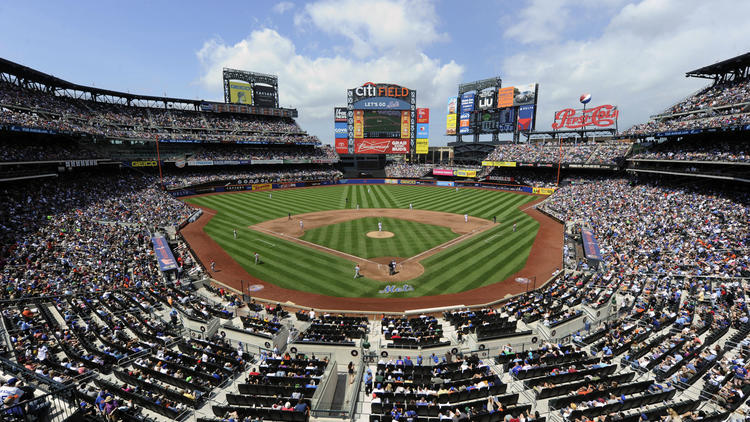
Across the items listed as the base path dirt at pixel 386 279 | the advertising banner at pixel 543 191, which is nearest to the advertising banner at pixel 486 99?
the advertising banner at pixel 543 191

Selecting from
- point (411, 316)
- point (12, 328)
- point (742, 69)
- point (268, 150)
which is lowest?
point (411, 316)

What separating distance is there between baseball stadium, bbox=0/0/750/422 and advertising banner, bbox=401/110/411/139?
32141 mm

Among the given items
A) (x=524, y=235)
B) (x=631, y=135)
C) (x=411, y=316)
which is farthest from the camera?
(x=631, y=135)

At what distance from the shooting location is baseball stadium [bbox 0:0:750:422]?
11.3 m

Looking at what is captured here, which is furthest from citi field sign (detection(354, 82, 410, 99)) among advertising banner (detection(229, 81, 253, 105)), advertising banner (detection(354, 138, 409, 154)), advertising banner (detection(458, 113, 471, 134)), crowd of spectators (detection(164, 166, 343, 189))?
advertising banner (detection(229, 81, 253, 105))

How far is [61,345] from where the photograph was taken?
13.6 meters

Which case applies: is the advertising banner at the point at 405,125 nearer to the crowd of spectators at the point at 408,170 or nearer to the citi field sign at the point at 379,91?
the citi field sign at the point at 379,91

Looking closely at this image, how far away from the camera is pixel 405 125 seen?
285 feet

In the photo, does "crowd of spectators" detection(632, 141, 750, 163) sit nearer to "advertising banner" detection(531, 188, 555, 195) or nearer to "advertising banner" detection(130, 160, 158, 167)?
"advertising banner" detection(531, 188, 555, 195)

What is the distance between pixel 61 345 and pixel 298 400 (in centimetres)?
1069

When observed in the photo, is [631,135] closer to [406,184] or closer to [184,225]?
[406,184]

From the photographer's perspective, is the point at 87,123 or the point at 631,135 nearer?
the point at 631,135

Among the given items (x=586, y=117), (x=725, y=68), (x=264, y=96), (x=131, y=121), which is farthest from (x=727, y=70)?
(x=131, y=121)

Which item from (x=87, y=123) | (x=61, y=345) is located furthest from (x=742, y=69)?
(x=87, y=123)
